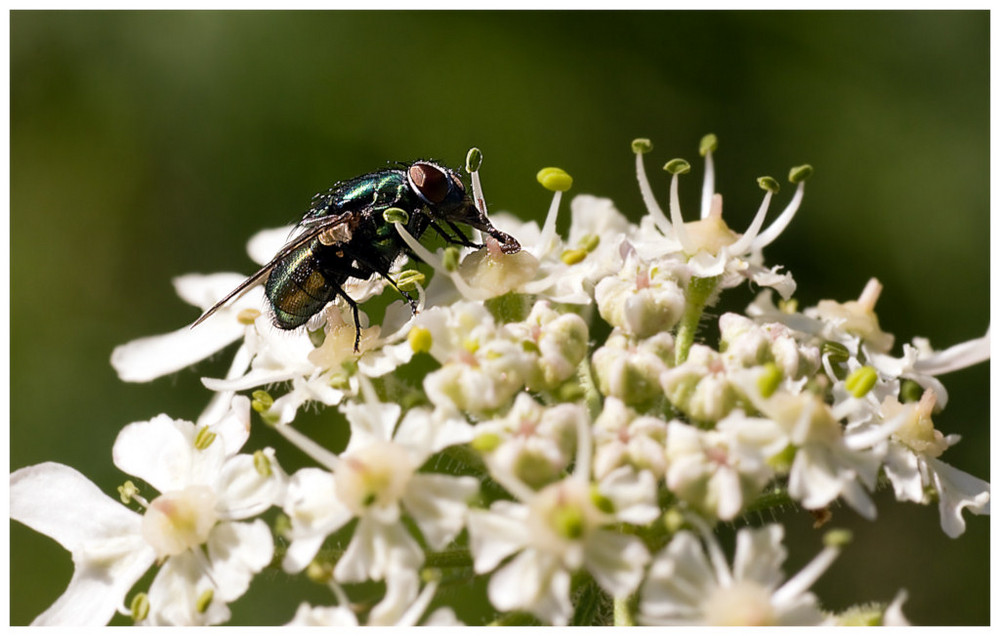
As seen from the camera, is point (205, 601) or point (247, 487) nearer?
point (205, 601)

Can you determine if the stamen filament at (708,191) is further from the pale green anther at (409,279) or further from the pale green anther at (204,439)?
the pale green anther at (204,439)

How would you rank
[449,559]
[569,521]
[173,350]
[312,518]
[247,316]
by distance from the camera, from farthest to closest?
[173,350] < [247,316] < [449,559] < [312,518] < [569,521]

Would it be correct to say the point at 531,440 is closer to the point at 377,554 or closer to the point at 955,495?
the point at 377,554

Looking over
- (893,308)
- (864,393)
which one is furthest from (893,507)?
(864,393)

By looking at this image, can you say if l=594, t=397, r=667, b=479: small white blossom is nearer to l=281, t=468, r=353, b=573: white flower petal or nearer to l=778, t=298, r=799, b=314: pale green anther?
l=281, t=468, r=353, b=573: white flower petal

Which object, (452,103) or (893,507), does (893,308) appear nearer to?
(893,507)

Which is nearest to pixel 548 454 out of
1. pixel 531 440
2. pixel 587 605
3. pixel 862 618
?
pixel 531 440

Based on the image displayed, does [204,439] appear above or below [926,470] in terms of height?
above
